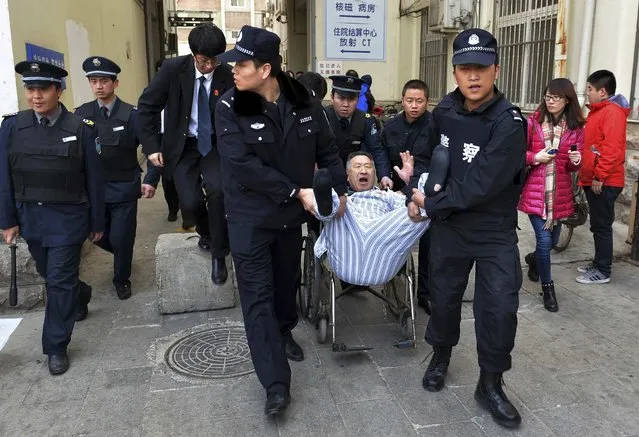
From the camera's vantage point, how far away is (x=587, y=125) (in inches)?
198

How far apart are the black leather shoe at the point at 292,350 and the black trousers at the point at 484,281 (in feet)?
3.31

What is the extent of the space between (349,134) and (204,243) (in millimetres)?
1468

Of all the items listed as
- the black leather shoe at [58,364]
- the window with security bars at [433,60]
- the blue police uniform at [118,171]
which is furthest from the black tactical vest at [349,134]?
the window with security bars at [433,60]

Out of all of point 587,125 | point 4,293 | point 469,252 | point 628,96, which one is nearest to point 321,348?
point 469,252

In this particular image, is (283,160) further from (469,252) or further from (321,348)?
(321,348)

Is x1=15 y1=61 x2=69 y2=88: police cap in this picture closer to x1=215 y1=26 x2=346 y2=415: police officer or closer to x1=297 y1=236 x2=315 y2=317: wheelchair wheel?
x1=215 y1=26 x2=346 y2=415: police officer

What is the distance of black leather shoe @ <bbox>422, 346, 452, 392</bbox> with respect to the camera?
11.0 feet

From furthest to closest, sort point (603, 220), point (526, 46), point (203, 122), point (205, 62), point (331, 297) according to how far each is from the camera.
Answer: point (526, 46) → point (603, 220) → point (203, 122) → point (205, 62) → point (331, 297)

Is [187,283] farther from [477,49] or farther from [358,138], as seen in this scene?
[477,49]

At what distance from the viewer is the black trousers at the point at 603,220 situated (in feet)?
16.4

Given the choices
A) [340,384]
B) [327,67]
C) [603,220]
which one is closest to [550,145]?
[603,220]

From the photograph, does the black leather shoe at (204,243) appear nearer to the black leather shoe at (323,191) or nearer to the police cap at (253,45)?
the black leather shoe at (323,191)

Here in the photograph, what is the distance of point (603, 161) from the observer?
4.90 meters

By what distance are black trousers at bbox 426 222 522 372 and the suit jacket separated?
6.48 feet
